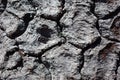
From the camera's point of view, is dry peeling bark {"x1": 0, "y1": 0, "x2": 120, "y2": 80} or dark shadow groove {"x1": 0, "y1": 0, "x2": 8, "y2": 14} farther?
dark shadow groove {"x1": 0, "y1": 0, "x2": 8, "y2": 14}

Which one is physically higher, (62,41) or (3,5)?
(3,5)

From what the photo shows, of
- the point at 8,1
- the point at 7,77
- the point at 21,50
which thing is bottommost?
the point at 7,77

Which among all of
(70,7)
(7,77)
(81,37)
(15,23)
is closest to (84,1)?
(70,7)

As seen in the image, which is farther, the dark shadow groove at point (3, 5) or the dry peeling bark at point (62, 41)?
the dark shadow groove at point (3, 5)

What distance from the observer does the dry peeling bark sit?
1.42m

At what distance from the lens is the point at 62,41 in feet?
4.83

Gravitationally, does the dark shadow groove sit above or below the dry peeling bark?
above

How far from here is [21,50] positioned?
148 cm

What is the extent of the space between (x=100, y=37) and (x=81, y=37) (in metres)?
0.09

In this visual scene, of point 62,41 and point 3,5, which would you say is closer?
point 62,41

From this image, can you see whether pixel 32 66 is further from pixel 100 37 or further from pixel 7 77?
pixel 100 37

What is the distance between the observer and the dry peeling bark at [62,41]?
1425 millimetres

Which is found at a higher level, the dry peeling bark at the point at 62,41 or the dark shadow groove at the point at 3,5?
the dark shadow groove at the point at 3,5

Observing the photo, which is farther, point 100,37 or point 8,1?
point 8,1
